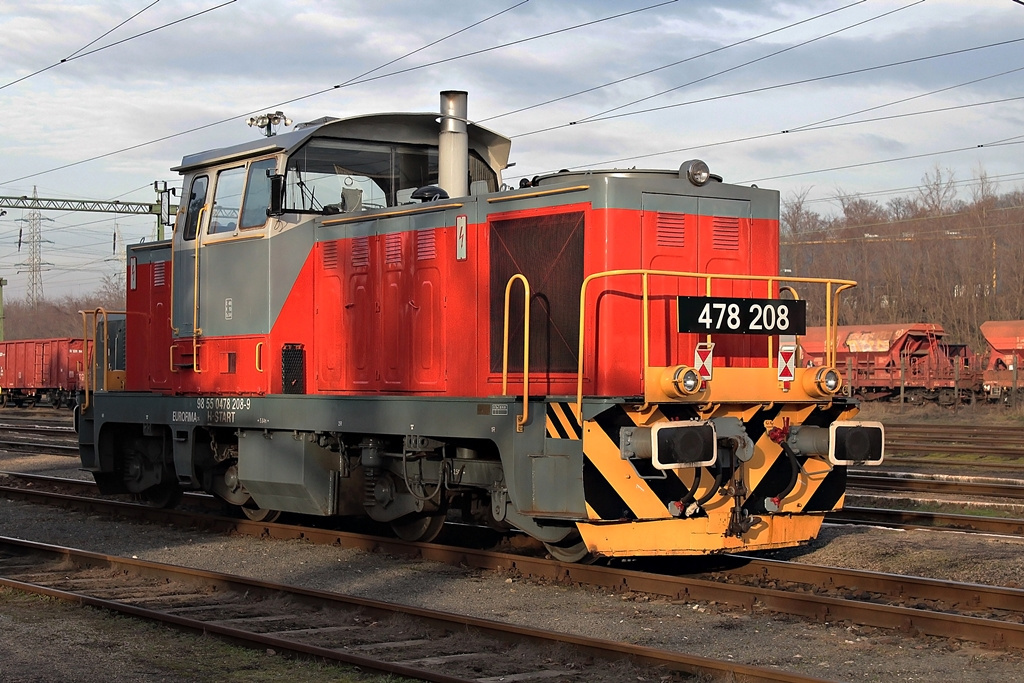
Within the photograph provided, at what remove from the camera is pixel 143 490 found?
11383 millimetres

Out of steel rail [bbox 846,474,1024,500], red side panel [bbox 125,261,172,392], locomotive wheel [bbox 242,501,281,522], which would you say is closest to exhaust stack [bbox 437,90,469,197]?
red side panel [bbox 125,261,172,392]

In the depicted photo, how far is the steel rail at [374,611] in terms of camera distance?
5.07 metres

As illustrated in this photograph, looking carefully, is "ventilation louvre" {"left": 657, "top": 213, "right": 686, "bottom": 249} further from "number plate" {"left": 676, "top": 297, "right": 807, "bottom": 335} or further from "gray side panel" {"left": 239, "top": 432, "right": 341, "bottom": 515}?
"gray side panel" {"left": 239, "top": 432, "right": 341, "bottom": 515}

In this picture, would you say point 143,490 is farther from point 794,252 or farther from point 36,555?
point 794,252

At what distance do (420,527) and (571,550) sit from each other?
5.51 ft

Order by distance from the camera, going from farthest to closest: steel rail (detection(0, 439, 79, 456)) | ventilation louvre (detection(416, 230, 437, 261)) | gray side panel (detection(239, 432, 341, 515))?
steel rail (detection(0, 439, 79, 456)) < gray side panel (detection(239, 432, 341, 515)) < ventilation louvre (detection(416, 230, 437, 261))

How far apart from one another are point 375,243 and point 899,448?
1274 centimetres

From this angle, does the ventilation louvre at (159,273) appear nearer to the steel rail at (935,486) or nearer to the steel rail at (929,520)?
the steel rail at (929,520)

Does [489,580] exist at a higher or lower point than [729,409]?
lower

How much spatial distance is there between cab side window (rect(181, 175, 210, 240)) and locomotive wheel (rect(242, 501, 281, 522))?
2639mm

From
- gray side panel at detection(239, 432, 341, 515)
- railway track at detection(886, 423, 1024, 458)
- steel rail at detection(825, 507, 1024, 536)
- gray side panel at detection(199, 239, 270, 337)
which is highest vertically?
gray side panel at detection(199, 239, 270, 337)

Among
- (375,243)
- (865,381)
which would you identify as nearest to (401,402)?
(375,243)

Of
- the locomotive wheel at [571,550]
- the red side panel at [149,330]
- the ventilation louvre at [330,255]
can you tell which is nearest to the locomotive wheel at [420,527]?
the locomotive wheel at [571,550]

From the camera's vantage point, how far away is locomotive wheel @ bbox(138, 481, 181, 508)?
11461mm
